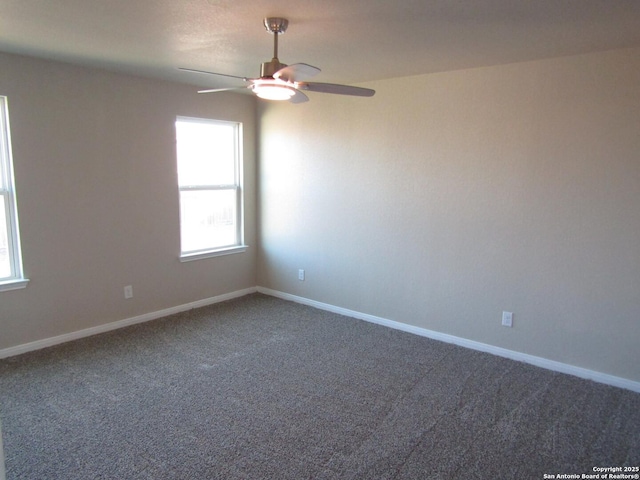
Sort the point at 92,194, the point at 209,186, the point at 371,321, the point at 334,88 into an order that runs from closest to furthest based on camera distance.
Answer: the point at 334,88 → the point at 92,194 → the point at 371,321 → the point at 209,186

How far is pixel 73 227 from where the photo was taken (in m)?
3.73

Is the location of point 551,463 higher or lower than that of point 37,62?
lower

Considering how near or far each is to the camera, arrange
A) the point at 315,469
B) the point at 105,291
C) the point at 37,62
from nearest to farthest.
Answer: the point at 315,469 < the point at 37,62 < the point at 105,291

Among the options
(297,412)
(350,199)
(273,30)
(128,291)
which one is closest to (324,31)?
(273,30)

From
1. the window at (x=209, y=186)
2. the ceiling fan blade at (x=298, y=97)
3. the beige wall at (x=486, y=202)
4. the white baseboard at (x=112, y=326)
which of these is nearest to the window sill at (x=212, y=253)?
the window at (x=209, y=186)

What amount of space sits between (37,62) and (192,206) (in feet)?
6.14

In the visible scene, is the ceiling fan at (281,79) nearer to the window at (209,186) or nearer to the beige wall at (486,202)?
the beige wall at (486,202)

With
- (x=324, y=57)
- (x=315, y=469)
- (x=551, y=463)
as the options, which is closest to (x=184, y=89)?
(x=324, y=57)

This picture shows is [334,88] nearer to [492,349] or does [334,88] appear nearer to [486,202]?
[486,202]

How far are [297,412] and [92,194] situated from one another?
2.64 meters

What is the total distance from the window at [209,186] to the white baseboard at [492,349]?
1.15m

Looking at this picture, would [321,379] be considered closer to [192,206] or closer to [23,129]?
[192,206]

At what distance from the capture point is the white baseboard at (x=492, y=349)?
124 inches

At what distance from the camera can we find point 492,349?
366 cm
